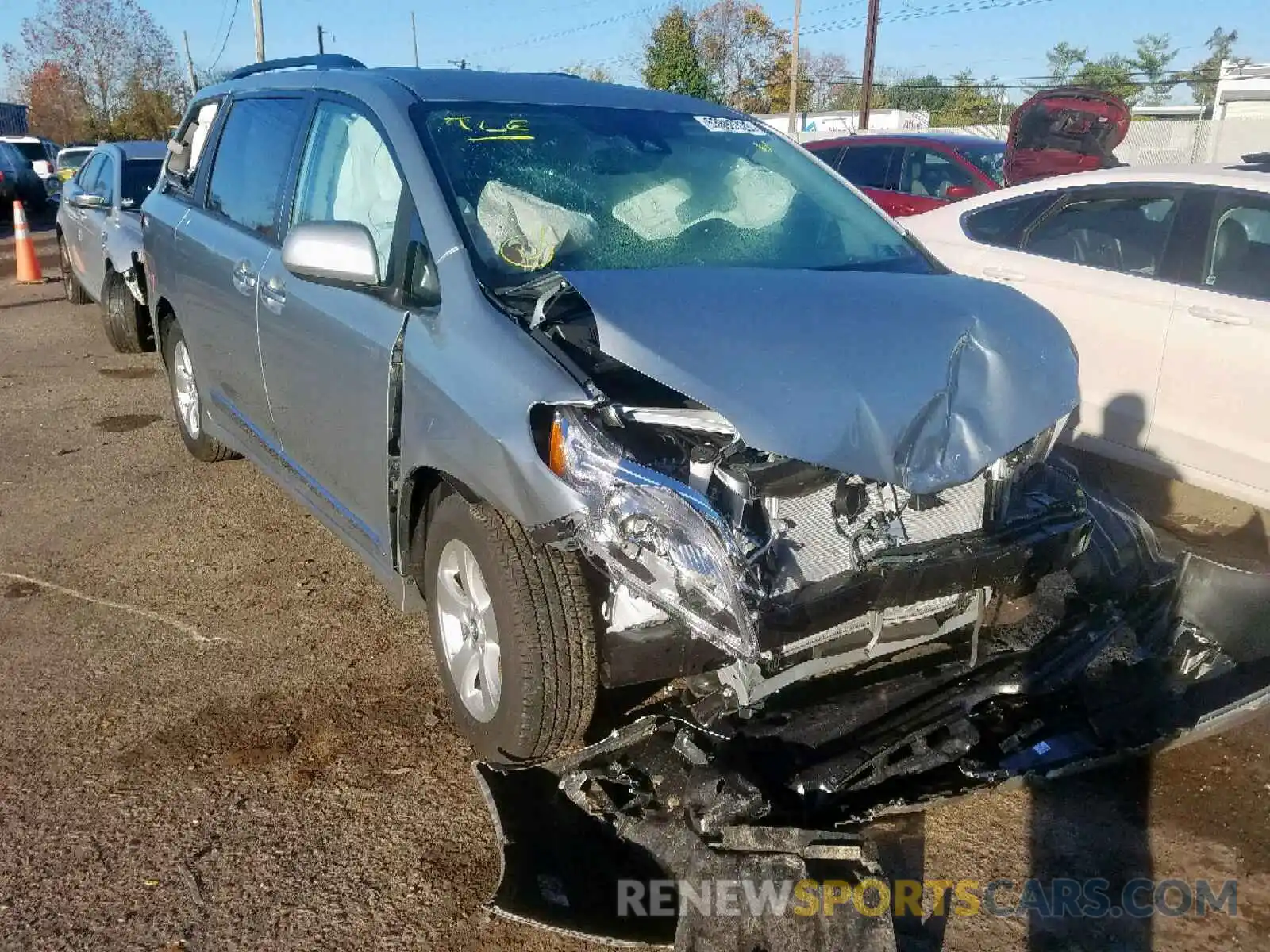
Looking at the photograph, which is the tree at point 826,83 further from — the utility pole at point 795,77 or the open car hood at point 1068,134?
the open car hood at point 1068,134

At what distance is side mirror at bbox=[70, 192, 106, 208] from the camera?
8.45m

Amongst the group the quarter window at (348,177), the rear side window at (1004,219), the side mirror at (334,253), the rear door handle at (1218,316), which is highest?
the quarter window at (348,177)

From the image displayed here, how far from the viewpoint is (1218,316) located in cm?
482

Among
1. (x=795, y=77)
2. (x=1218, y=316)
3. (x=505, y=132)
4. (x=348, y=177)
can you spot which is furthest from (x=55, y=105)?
(x=1218, y=316)

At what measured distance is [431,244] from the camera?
120 inches

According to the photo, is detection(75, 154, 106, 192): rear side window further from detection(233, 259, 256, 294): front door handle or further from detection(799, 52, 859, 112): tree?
detection(799, 52, 859, 112): tree

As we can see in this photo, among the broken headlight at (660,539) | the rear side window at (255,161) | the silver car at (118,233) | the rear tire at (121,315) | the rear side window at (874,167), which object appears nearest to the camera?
the broken headlight at (660,539)

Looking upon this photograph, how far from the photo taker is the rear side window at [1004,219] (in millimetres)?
5891

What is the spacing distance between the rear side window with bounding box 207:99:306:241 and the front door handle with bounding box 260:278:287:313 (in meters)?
0.20

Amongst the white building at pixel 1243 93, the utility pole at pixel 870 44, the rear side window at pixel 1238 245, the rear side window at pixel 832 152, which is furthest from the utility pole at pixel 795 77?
the rear side window at pixel 1238 245

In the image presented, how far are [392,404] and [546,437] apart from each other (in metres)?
0.73

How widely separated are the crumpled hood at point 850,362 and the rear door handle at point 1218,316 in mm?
2306

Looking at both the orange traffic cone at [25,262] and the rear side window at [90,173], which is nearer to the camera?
the rear side window at [90,173]

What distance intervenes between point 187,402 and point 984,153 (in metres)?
8.59
